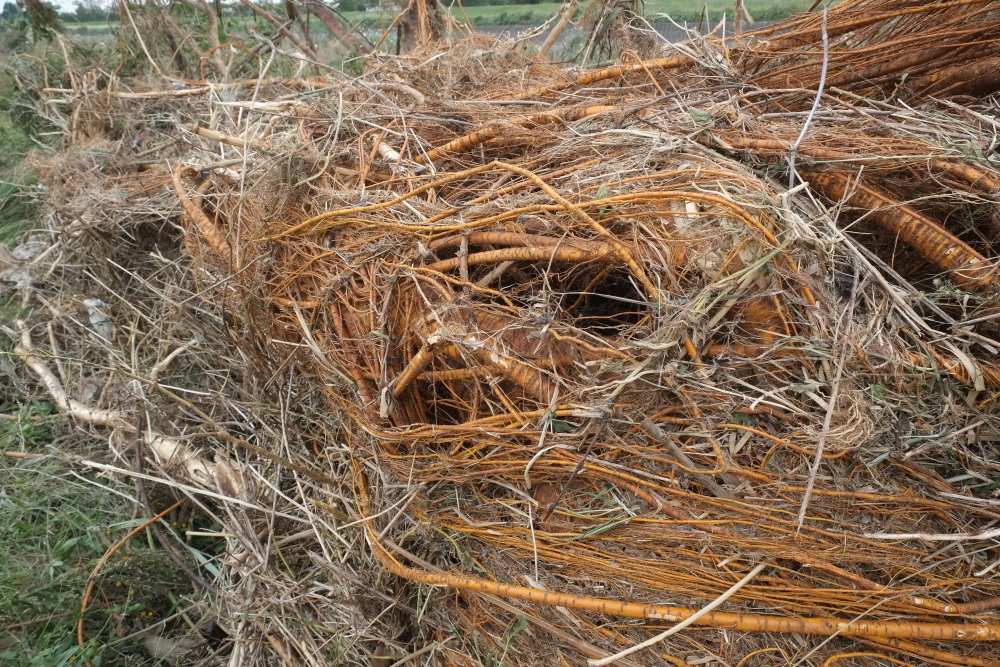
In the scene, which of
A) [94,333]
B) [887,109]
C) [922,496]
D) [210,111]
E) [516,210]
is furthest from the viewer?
[210,111]

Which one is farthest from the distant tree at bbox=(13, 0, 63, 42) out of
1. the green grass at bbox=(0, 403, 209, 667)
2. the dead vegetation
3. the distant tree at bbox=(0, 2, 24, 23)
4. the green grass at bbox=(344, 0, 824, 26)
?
the green grass at bbox=(0, 403, 209, 667)

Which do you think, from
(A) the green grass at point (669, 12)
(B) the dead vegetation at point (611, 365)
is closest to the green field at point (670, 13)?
(A) the green grass at point (669, 12)

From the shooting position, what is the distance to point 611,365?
1.67 metres

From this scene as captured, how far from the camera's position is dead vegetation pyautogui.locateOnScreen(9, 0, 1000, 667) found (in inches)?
60.9

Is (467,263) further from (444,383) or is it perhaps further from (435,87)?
(435,87)

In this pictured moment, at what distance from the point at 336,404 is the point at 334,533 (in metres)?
0.46

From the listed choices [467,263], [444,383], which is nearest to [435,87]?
[467,263]

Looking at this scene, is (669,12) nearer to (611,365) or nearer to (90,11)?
(611,365)

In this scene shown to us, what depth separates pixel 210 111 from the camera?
11.0 feet

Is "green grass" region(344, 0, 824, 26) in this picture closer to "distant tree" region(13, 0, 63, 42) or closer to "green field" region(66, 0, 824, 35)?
"green field" region(66, 0, 824, 35)

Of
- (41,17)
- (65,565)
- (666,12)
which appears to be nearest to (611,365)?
(65,565)

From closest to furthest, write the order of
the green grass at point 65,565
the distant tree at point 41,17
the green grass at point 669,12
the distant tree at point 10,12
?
the green grass at point 65,565, the green grass at point 669,12, the distant tree at point 41,17, the distant tree at point 10,12

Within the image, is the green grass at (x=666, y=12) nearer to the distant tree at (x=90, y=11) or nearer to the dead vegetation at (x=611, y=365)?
the distant tree at (x=90, y=11)

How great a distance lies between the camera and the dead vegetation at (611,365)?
1.55m
